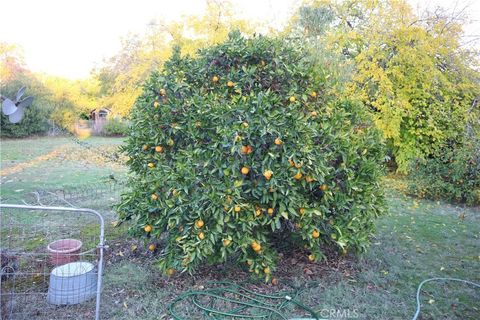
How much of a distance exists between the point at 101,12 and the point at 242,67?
1629 cm

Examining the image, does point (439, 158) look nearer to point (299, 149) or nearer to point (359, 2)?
point (359, 2)

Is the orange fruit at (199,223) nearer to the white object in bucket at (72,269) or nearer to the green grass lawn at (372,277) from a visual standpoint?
the green grass lawn at (372,277)

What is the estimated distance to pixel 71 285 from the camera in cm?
254

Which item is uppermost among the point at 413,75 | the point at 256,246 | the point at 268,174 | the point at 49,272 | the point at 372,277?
the point at 413,75

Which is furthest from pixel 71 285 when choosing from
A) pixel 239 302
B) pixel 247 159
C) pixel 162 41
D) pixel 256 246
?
pixel 162 41

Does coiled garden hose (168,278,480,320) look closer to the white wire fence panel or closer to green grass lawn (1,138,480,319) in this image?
green grass lawn (1,138,480,319)

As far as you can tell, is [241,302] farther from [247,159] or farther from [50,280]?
[50,280]

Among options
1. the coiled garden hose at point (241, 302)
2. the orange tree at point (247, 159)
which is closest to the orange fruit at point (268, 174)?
the orange tree at point (247, 159)

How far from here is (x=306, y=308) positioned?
2.58 meters

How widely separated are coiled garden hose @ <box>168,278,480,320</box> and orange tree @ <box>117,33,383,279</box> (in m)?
0.20

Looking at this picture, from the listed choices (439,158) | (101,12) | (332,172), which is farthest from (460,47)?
(101,12)

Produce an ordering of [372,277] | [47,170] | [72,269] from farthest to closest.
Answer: [47,170] < [372,277] < [72,269]

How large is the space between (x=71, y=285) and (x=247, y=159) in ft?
5.16

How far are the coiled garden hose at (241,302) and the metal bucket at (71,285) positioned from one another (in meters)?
0.64
